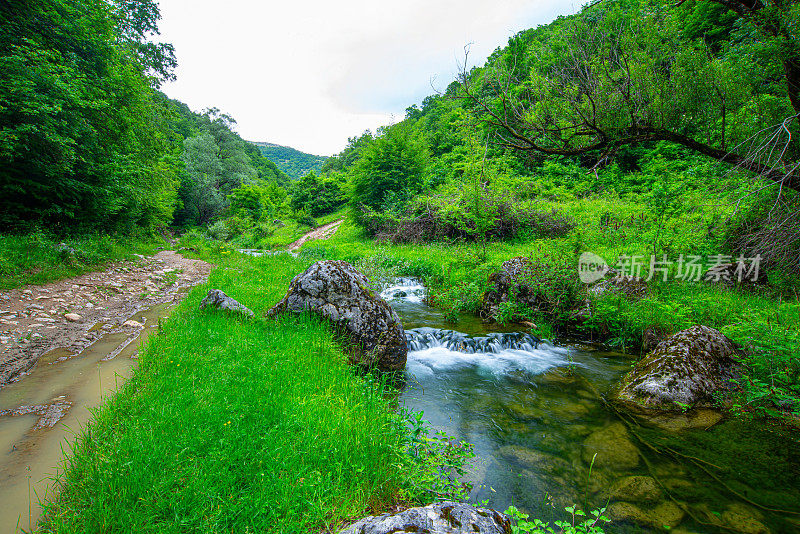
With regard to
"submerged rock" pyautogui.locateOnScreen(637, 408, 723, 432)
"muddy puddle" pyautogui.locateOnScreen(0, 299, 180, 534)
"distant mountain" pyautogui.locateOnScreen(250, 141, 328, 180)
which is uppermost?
"distant mountain" pyautogui.locateOnScreen(250, 141, 328, 180)

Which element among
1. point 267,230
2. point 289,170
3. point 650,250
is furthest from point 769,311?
point 289,170

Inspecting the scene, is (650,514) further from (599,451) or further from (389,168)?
(389,168)

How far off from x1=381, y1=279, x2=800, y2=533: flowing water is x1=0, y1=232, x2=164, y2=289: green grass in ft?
32.0

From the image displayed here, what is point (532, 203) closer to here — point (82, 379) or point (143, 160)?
point (82, 379)

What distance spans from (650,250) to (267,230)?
33809mm

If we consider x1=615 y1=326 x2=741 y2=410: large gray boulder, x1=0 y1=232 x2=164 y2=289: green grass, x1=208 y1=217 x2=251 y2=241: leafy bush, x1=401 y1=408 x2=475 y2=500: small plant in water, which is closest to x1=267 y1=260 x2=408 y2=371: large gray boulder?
x1=401 y1=408 x2=475 y2=500: small plant in water

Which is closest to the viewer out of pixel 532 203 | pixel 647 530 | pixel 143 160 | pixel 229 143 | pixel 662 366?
pixel 647 530

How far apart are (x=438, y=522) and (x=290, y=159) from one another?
142485mm

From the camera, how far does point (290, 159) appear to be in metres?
128

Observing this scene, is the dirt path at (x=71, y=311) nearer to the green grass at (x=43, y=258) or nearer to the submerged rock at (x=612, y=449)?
the green grass at (x=43, y=258)

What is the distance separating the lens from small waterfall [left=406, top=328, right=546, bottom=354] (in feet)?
23.1

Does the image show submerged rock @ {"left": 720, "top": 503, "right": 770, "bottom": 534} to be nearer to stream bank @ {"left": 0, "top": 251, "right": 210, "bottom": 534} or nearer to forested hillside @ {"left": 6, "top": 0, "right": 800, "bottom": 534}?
forested hillside @ {"left": 6, "top": 0, "right": 800, "bottom": 534}

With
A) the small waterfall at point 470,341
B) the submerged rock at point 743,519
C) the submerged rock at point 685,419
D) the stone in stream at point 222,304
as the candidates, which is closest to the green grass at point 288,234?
the stone in stream at point 222,304

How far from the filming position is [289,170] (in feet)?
395
